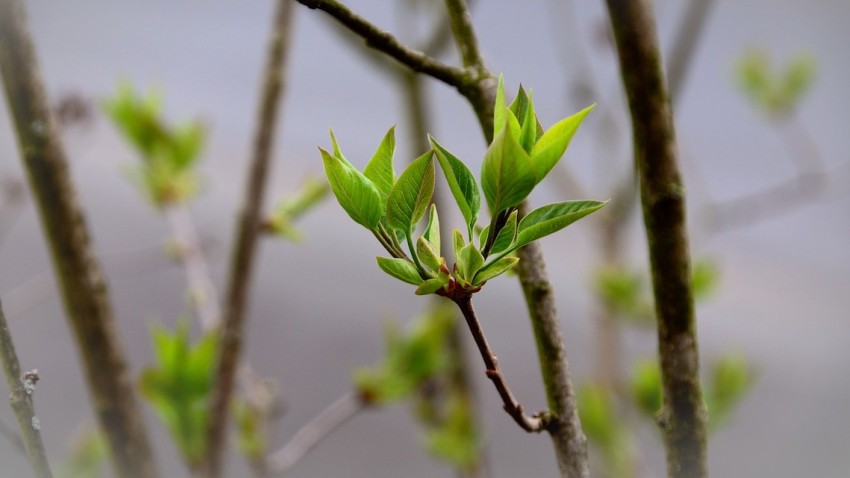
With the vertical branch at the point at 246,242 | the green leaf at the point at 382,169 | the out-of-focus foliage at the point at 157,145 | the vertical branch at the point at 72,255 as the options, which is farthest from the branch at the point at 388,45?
the out-of-focus foliage at the point at 157,145

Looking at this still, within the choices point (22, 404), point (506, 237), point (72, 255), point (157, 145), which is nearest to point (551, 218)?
point (506, 237)

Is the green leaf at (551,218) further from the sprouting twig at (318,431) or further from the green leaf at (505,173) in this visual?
the sprouting twig at (318,431)

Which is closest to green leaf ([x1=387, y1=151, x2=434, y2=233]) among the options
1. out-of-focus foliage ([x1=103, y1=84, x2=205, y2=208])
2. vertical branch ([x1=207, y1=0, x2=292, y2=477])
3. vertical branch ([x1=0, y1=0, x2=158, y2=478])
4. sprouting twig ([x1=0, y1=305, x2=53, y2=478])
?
sprouting twig ([x1=0, y1=305, x2=53, y2=478])

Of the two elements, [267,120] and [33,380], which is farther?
[267,120]

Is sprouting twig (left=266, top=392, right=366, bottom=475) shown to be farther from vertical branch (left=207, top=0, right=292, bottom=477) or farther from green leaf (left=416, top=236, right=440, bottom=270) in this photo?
green leaf (left=416, top=236, right=440, bottom=270)

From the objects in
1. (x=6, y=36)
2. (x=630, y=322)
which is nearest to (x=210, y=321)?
(x=6, y=36)

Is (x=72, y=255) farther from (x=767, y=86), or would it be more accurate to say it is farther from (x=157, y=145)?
(x=767, y=86)

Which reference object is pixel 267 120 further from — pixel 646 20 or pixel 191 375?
pixel 646 20
